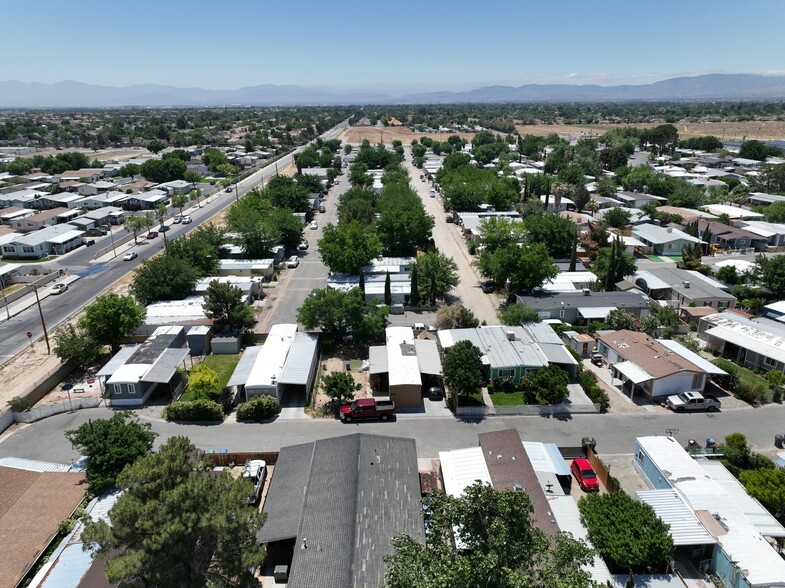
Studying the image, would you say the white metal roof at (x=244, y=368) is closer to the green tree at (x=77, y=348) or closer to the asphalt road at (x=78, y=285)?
the green tree at (x=77, y=348)

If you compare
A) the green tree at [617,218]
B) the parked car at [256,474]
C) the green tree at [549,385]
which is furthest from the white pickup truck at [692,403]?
the green tree at [617,218]

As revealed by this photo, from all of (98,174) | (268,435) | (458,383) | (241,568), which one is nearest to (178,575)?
(241,568)

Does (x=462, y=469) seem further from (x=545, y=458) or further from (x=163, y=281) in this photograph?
(x=163, y=281)

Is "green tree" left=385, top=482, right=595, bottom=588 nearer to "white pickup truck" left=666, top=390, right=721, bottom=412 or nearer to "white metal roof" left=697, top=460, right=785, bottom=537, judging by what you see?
"white metal roof" left=697, top=460, right=785, bottom=537

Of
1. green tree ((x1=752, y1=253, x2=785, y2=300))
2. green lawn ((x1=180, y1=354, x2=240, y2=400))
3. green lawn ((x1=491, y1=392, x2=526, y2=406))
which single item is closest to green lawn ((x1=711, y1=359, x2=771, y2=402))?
green tree ((x1=752, y1=253, x2=785, y2=300))

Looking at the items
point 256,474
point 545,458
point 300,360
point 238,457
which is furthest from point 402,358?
point 256,474

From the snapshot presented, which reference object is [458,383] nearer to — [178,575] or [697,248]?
[178,575]
